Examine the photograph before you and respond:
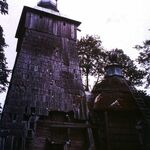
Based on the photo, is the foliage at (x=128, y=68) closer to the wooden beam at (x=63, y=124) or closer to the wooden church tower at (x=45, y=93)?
the wooden church tower at (x=45, y=93)

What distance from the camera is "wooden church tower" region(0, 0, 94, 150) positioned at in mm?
15844

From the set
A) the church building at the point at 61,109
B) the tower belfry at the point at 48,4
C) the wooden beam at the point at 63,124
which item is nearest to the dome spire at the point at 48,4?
the tower belfry at the point at 48,4

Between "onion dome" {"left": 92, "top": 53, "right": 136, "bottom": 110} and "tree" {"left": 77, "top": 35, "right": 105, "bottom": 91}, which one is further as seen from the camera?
"tree" {"left": 77, "top": 35, "right": 105, "bottom": 91}

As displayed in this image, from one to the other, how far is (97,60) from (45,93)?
13.9 metres

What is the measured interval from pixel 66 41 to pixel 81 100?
608 centimetres

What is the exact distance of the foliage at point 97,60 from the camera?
29.1m

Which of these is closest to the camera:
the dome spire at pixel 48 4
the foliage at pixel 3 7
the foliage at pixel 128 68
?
the foliage at pixel 3 7

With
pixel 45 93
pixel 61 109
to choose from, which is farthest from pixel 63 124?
pixel 45 93

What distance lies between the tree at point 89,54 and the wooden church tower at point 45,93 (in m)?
7.38

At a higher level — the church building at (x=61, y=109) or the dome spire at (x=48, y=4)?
the dome spire at (x=48, y=4)

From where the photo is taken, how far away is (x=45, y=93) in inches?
707

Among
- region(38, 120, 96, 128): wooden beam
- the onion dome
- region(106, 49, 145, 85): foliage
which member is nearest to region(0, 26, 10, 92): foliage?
region(38, 120, 96, 128): wooden beam

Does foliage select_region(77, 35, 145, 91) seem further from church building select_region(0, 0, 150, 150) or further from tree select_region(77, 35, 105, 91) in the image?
church building select_region(0, 0, 150, 150)

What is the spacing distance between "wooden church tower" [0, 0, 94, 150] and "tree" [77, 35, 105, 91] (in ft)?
24.2
